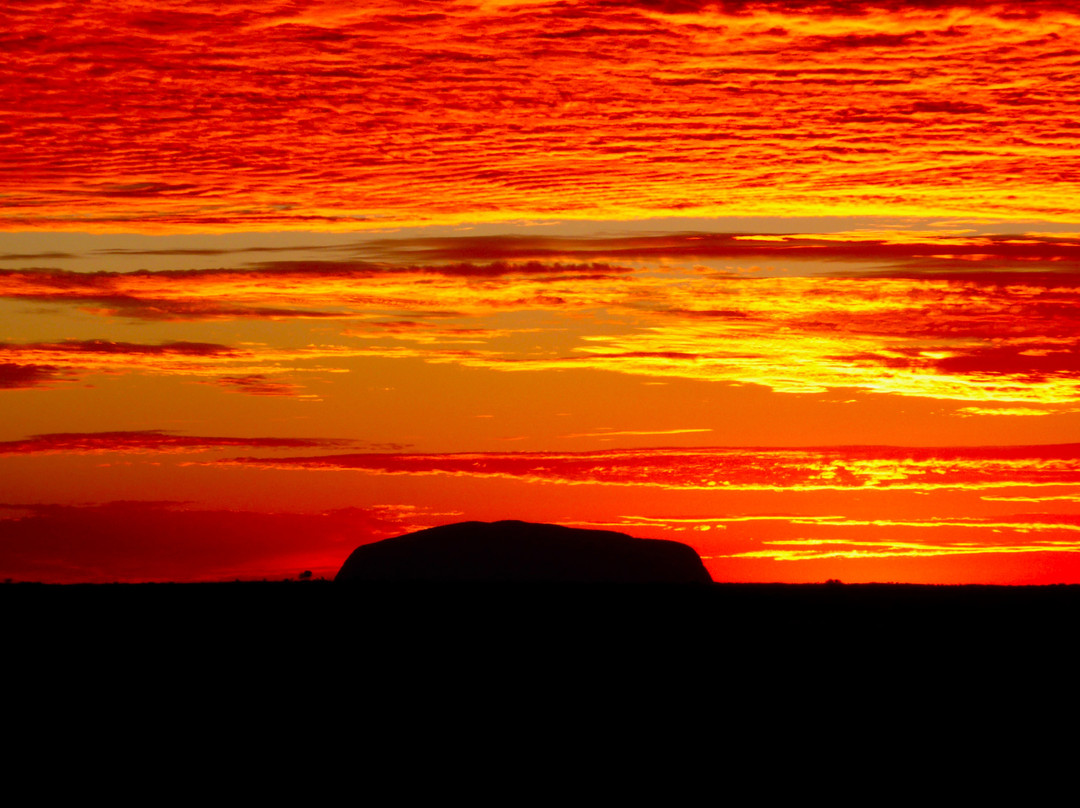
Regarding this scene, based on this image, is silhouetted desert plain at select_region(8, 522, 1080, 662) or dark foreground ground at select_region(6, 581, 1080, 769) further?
silhouetted desert plain at select_region(8, 522, 1080, 662)

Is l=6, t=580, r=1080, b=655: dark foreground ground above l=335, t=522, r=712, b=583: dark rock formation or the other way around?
the other way around

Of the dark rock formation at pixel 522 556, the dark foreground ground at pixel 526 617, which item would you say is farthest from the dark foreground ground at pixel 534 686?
the dark rock formation at pixel 522 556

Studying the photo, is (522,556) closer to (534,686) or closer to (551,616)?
(551,616)

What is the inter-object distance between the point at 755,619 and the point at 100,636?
55.3ft

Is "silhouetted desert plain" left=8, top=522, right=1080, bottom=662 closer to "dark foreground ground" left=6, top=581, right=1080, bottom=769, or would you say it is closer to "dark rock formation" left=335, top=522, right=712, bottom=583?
"dark foreground ground" left=6, top=581, right=1080, bottom=769

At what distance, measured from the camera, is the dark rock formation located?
18162 centimetres

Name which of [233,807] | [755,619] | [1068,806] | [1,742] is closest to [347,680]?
[1,742]

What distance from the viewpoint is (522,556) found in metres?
189

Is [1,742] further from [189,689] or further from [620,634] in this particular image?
[620,634]

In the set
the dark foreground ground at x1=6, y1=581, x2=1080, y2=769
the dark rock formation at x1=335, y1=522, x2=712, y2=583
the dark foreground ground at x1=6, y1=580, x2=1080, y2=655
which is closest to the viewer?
the dark foreground ground at x1=6, y1=581, x2=1080, y2=769

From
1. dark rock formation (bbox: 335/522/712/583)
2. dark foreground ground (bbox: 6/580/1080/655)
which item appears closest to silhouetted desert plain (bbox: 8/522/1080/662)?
dark foreground ground (bbox: 6/580/1080/655)

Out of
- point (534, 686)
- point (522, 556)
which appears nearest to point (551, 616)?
point (534, 686)

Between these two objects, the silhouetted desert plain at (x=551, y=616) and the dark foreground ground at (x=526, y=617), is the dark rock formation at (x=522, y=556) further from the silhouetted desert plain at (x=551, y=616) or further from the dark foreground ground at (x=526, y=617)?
the dark foreground ground at (x=526, y=617)

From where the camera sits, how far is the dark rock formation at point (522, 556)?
181625 mm
